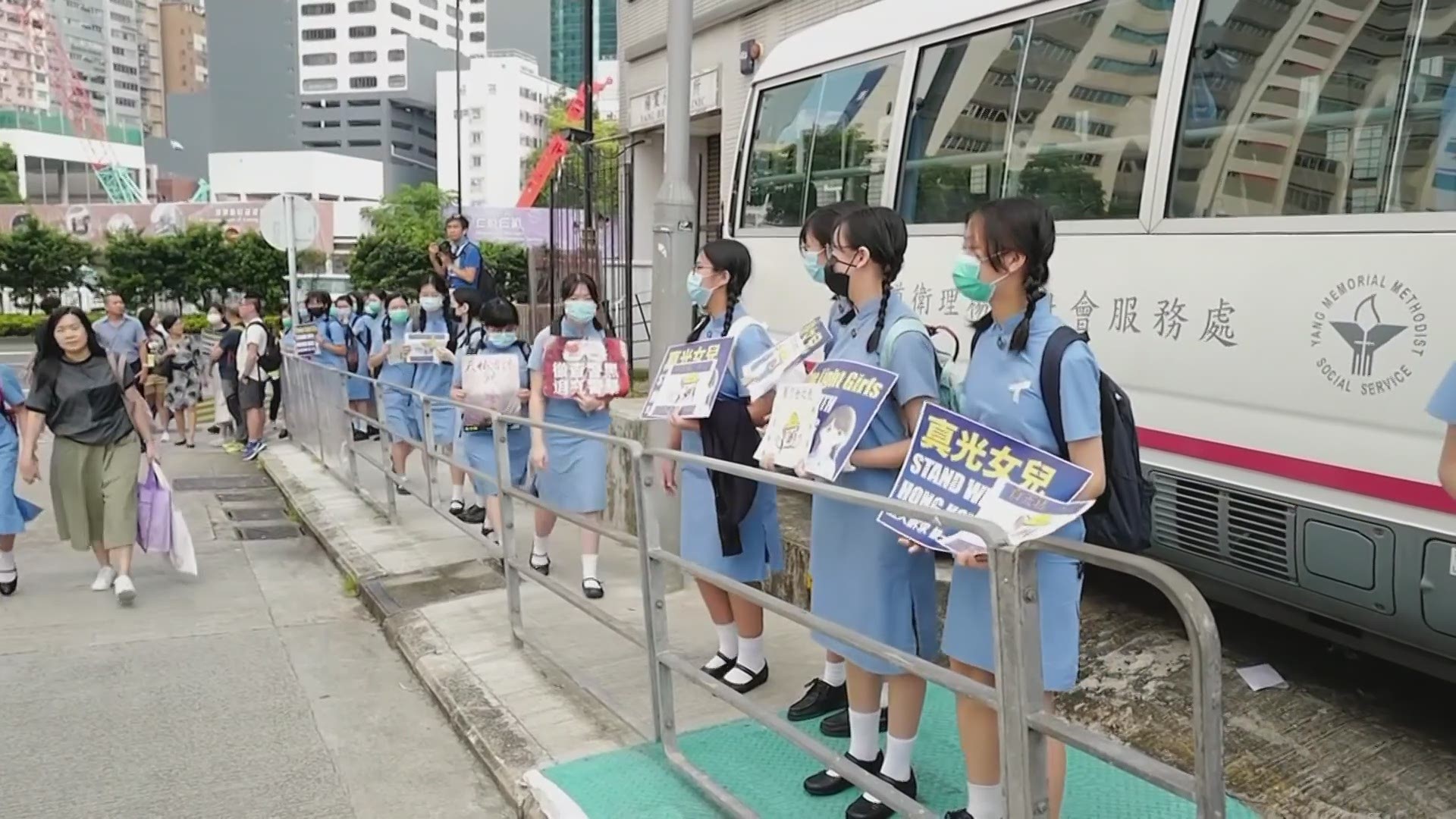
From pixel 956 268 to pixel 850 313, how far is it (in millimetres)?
621

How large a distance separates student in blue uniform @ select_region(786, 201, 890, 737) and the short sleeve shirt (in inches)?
178

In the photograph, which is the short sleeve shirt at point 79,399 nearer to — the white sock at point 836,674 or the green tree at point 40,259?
the white sock at point 836,674

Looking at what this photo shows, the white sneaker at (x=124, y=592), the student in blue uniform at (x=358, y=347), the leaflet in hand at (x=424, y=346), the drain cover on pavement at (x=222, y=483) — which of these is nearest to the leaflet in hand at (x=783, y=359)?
the white sneaker at (x=124, y=592)

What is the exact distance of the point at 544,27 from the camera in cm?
13038

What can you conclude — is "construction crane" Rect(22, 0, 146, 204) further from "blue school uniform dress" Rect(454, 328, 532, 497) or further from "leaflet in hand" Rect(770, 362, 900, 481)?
"leaflet in hand" Rect(770, 362, 900, 481)

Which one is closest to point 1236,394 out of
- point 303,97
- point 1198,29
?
point 1198,29

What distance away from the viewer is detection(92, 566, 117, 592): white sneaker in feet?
21.6

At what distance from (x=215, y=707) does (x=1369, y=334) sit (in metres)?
4.64

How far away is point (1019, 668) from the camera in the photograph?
84.0 inches

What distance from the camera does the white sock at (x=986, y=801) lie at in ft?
8.99

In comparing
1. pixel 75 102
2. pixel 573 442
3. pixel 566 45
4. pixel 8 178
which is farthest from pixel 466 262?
pixel 566 45

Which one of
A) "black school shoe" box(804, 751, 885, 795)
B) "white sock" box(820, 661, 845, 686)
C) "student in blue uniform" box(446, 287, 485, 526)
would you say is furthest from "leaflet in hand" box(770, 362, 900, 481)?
"student in blue uniform" box(446, 287, 485, 526)

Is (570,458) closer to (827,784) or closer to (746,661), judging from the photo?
(746,661)

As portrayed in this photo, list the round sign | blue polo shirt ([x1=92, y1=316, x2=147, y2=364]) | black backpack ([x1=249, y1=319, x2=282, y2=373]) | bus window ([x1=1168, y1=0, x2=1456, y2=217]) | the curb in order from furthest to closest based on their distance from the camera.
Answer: the round sign → black backpack ([x1=249, y1=319, x2=282, y2=373]) → blue polo shirt ([x1=92, y1=316, x2=147, y2=364]) → the curb → bus window ([x1=1168, y1=0, x2=1456, y2=217])
